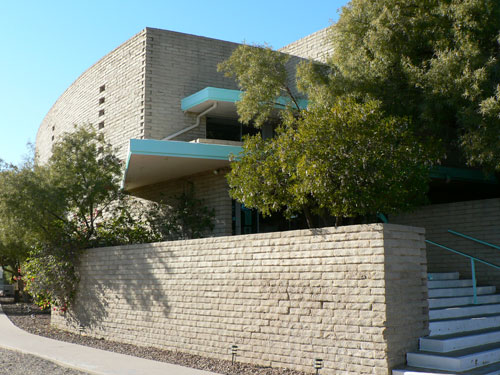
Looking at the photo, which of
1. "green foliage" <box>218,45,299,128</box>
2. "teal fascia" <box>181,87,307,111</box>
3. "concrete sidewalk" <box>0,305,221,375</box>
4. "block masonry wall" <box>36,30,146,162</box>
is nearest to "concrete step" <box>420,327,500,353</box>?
"concrete sidewalk" <box>0,305,221,375</box>

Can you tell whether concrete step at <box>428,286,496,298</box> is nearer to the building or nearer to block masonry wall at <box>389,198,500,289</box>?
block masonry wall at <box>389,198,500,289</box>

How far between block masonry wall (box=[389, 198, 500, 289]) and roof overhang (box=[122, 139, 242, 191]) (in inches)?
200

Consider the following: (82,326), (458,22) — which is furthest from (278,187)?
(82,326)

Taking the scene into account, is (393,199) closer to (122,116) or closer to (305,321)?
(305,321)

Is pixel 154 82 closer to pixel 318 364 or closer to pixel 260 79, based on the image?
pixel 260 79

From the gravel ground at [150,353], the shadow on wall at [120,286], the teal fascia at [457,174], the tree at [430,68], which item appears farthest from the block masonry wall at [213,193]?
the teal fascia at [457,174]

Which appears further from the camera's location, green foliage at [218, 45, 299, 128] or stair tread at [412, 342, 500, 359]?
green foliage at [218, 45, 299, 128]

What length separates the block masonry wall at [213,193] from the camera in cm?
1455

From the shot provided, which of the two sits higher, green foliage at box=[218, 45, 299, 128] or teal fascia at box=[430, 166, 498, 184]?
green foliage at box=[218, 45, 299, 128]

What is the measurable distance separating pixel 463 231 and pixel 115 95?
12.1 meters

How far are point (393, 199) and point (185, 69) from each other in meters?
10.3

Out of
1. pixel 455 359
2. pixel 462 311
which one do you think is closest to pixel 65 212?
pixel 462 311

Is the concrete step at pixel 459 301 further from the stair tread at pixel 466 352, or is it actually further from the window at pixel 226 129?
the window at pixel 226 129

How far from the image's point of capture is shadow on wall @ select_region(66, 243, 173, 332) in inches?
426
